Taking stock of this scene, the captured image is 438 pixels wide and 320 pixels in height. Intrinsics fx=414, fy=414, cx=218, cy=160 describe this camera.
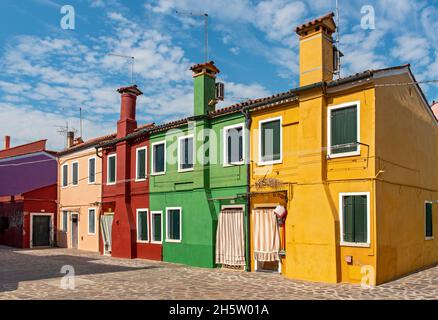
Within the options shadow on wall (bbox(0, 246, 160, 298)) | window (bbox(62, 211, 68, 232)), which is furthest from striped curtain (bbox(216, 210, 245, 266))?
window (bbox(62, 211, 68, 232))

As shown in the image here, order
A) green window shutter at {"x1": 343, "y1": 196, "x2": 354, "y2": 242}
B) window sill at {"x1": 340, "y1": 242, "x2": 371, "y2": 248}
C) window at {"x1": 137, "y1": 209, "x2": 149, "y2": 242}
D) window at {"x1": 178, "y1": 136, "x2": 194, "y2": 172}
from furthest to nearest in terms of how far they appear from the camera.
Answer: window at {"x1": 137, "y1": 209, "x2": 149, "y2": 242} → window at {"x1": 178, "y1": 136, "x2": 194, "y2": 172} → green window shutter at {"x1": 343, "y1": 196, "x2": 354, "y2": 242} → window sill at {"x1": 340, "y1": 242, "x2": 371, "y2": 248}

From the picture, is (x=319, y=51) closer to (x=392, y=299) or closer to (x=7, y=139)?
(x=392, y=299)

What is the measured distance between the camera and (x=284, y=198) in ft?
47.5

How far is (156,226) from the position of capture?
1969cm

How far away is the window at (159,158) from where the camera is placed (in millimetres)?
19484

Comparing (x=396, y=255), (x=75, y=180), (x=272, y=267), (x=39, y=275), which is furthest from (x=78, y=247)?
(x=396, y=255)

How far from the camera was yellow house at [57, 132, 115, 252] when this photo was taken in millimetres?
24141

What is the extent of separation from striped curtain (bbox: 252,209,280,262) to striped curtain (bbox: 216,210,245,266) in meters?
0.71

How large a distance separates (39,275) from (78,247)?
11.1 m

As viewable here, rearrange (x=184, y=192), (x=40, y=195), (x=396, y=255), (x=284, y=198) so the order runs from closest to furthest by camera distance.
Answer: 1. (x=396, y=255)
2. (x=284, y=198)
3. (x=184, y=192)
4. (x=40, y=195)

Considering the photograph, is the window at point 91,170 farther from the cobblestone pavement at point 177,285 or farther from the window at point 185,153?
the window at point 185,153

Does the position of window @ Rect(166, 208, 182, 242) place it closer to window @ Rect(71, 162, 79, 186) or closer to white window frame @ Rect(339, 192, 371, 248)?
white window frame @ Rect(339, 192, 371, 248)

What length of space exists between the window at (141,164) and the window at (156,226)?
208cm

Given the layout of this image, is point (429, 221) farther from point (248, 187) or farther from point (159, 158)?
point (159, 158)
